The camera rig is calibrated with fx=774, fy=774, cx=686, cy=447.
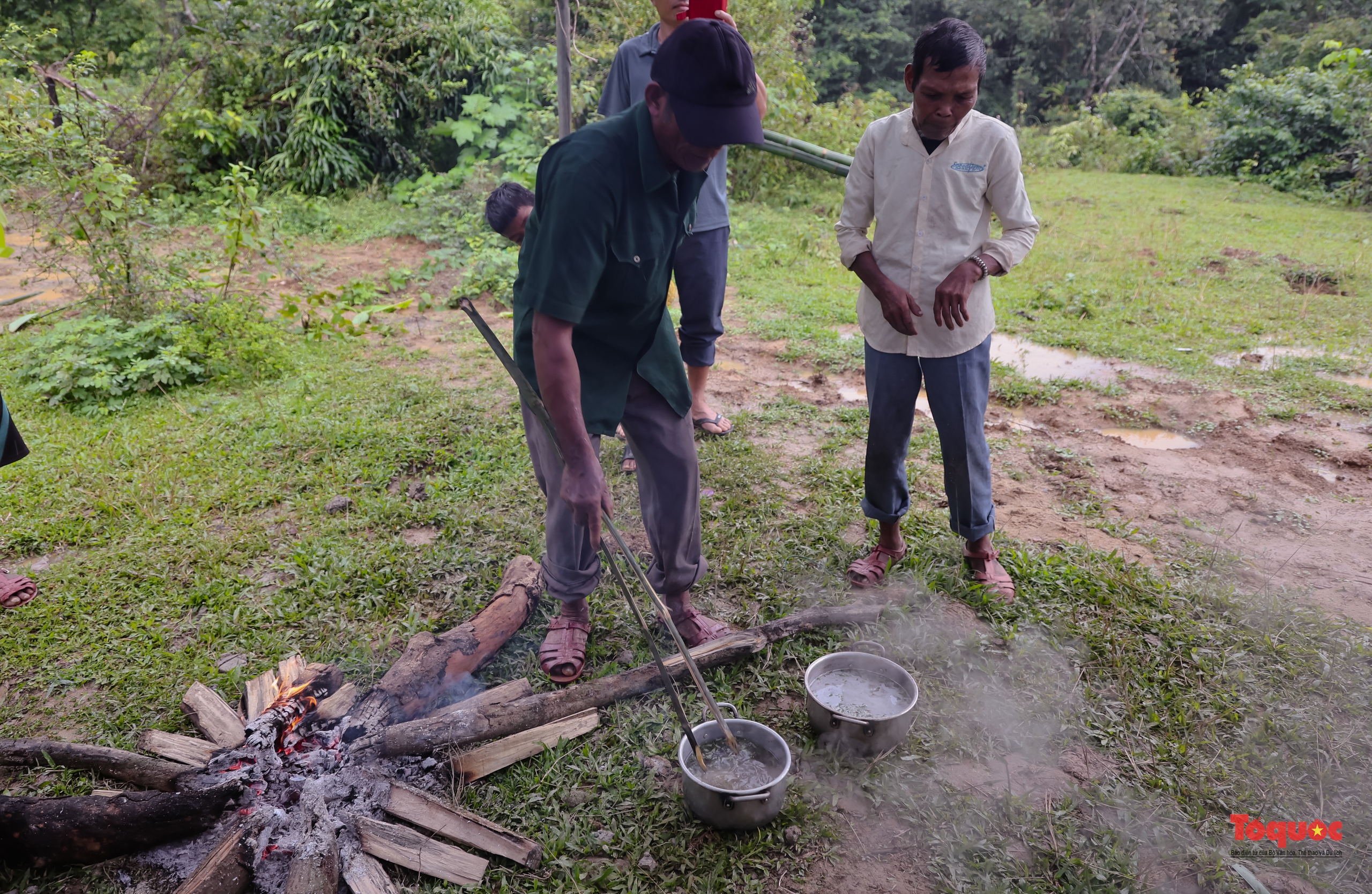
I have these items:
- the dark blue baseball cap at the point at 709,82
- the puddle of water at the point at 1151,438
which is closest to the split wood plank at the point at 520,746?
the dark blue baseball cap at the point at 709,82

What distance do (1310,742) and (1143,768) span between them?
60 cm

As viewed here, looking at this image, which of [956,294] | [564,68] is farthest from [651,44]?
[956,294]

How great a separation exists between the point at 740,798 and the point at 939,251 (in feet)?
6.69

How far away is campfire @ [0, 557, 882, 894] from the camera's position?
2158 mm

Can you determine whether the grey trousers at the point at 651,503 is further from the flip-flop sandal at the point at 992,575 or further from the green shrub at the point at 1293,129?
the green shrub at the point at 1293,129

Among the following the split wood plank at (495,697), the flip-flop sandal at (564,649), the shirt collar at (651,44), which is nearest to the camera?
the split wood plank at (495,697)

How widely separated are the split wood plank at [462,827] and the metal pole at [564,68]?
2.79m

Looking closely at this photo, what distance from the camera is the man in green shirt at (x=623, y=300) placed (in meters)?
1.97

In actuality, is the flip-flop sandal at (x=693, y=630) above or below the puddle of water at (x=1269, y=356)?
below

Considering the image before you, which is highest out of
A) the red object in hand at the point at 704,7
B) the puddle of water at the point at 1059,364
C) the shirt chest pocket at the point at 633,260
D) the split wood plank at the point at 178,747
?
the red object in hand at the point at 704,7

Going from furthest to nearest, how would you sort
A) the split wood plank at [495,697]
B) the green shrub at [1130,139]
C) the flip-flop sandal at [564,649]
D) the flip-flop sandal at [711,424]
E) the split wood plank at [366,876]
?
the green shrub at [1130,139], the flip-flop sandal at [711,424], the flip-flop sandal at [564,649], the split wood plank at [495,697], the split wood plank at [366,876]

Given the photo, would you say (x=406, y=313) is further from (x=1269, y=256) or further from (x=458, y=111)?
(x=1269, y=256)

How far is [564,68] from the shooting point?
376 cm

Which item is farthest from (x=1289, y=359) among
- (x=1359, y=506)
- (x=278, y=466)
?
(x=278, y=466)
